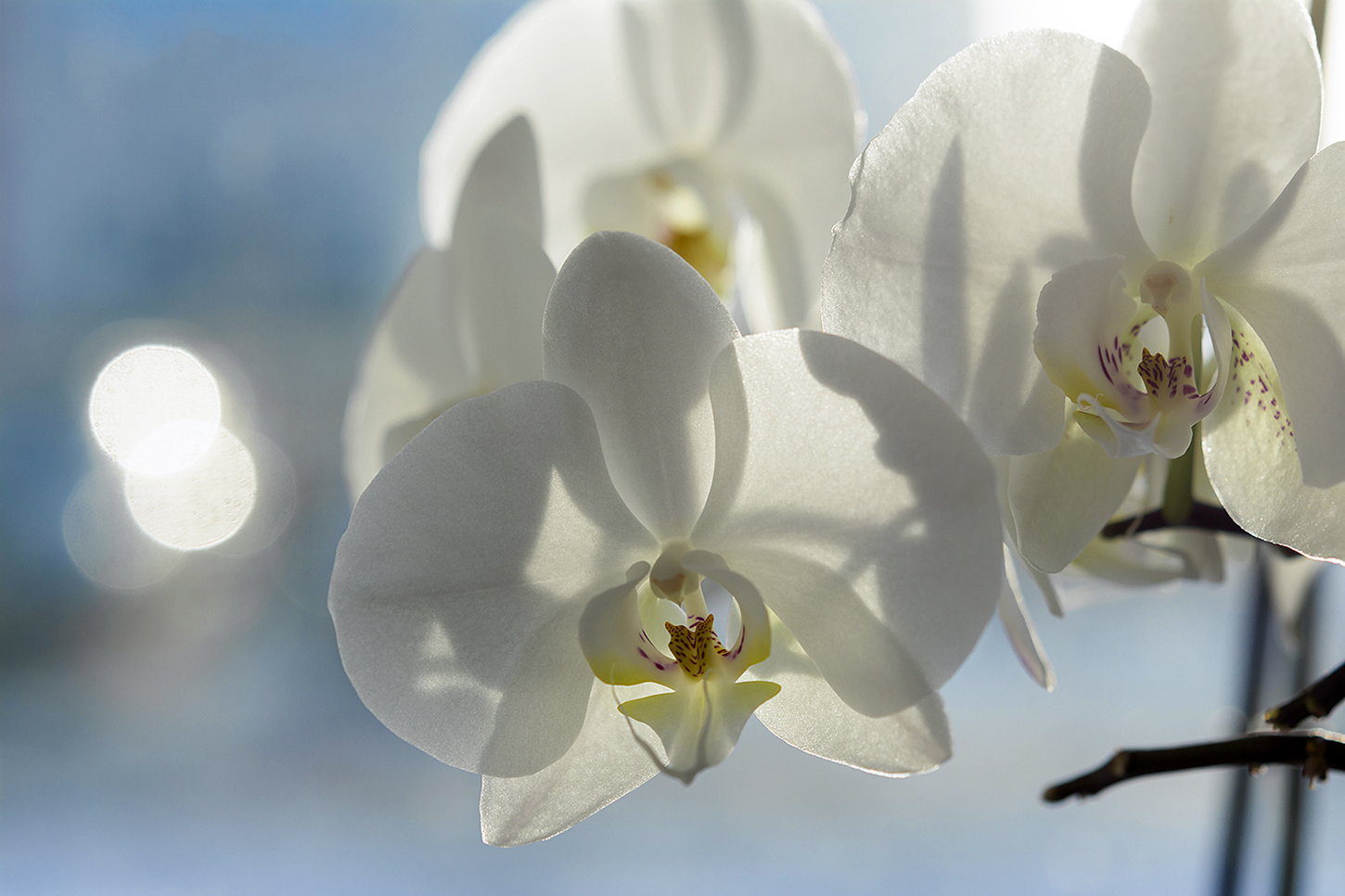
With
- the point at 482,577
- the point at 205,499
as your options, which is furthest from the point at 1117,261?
the point at 205,499

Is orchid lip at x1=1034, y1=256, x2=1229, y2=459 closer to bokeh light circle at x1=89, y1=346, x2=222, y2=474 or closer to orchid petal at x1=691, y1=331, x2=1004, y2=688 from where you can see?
orchid petal at x1=691, y1=331, x2=1004, y2=688

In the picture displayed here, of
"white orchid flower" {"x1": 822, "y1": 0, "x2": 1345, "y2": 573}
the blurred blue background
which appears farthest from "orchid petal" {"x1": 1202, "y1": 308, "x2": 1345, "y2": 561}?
the blurred blue background

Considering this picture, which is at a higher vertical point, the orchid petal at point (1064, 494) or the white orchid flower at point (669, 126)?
the white orchid flower at point (669, 126)

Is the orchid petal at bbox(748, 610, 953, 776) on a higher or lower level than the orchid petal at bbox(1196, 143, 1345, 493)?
lower

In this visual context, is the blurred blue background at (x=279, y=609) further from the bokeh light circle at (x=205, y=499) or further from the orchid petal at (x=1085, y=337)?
the orchid petal at (x=1085, y=337)

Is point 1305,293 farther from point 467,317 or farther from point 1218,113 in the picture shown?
point 467,317

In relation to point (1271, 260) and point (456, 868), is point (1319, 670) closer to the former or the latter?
point (1271, 260)

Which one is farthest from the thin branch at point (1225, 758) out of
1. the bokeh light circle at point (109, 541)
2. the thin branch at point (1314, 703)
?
the bokeh light circle at point (109, 541)

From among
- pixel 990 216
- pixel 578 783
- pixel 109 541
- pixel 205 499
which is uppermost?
pixel 990 216
